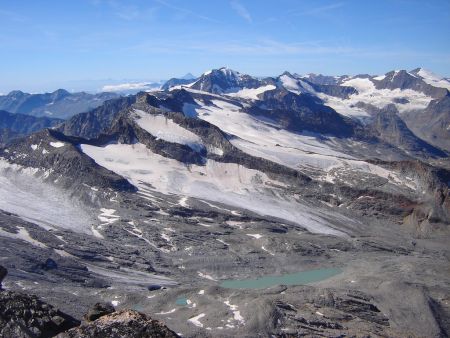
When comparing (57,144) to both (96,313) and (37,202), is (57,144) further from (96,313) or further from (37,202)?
(96,313)

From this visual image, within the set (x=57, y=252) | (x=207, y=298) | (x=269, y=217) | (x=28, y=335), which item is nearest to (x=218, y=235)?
(x=269, y=217)

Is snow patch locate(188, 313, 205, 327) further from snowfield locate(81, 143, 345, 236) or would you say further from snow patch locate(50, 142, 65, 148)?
snow patch locate(50, 142, 65, 148)

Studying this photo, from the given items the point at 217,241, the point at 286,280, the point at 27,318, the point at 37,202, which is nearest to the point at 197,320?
the point at 286,280

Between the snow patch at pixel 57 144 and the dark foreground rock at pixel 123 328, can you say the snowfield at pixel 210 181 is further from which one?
the dark foreground rock at pixel 123 328

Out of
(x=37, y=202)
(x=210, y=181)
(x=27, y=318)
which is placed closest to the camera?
(x=27, y=318)

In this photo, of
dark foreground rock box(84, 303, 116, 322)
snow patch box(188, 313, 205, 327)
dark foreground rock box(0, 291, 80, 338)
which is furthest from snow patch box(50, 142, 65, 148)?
dark foreground rock box(0, 291, 80, 338)

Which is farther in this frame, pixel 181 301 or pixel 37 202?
pixel 37 202

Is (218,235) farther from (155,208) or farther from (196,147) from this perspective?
(196,147)
